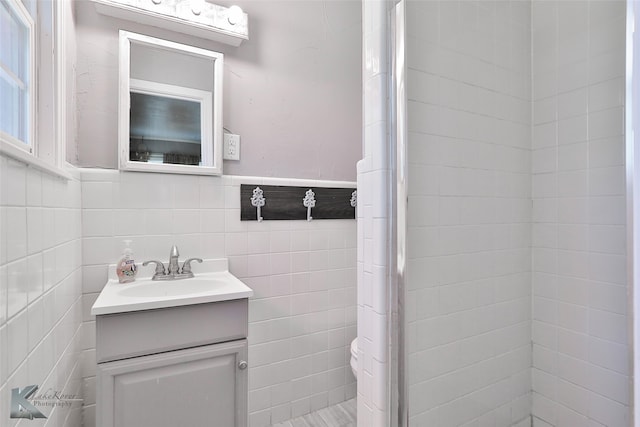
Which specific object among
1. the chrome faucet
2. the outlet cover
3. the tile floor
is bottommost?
the tile floor

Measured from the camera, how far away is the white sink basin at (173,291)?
1058 mm

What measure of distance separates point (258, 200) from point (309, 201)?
28 cm

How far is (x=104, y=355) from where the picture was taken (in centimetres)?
104

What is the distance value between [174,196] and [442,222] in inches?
45.7

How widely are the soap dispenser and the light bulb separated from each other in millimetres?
1135

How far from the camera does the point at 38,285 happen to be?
78 cm

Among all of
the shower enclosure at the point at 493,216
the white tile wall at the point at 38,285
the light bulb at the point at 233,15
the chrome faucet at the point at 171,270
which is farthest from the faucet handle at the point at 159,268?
the light bulb at the point at 233,15

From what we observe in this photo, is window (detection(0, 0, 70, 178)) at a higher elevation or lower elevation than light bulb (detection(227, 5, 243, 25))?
lower

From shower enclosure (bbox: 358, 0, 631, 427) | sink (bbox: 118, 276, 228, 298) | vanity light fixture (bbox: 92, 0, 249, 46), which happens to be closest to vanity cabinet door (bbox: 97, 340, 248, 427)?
sink (bbox: 118, 276, 228, 298)

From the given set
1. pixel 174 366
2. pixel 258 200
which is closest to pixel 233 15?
pixel 258 200

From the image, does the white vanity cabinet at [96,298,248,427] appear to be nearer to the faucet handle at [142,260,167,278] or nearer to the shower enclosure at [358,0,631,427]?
the faucet handle at [142,260,167,278]

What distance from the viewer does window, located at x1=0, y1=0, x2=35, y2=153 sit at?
2.50 ft

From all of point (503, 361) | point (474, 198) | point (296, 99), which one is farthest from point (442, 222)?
point (296, 99)

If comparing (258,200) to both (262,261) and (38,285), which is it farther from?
(38,285)
